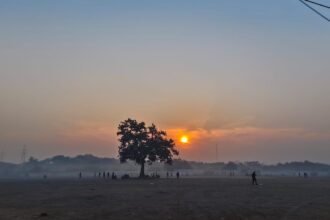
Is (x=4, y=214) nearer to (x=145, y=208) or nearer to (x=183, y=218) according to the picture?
(x=145, y=208)

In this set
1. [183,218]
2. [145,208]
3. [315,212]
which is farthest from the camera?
[145,208]

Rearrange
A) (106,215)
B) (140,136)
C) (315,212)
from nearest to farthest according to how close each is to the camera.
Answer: (106,215)
(315,212)
(140,136)

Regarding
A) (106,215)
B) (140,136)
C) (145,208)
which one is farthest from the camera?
(140,136)

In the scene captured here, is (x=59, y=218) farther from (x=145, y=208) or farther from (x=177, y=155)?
(x=177, y=155)

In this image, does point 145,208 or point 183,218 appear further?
point 145,208

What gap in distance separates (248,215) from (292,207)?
653cm

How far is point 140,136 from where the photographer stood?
354ft

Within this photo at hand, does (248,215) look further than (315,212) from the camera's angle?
No

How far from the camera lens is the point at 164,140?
11094cm

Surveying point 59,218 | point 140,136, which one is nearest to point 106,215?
point 59,218

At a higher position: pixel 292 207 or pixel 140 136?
pixel 140 136

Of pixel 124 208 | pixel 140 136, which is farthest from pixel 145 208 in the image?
pixel 140 136

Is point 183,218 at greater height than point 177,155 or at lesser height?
lesser

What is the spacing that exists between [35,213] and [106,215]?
4735 millimetres
